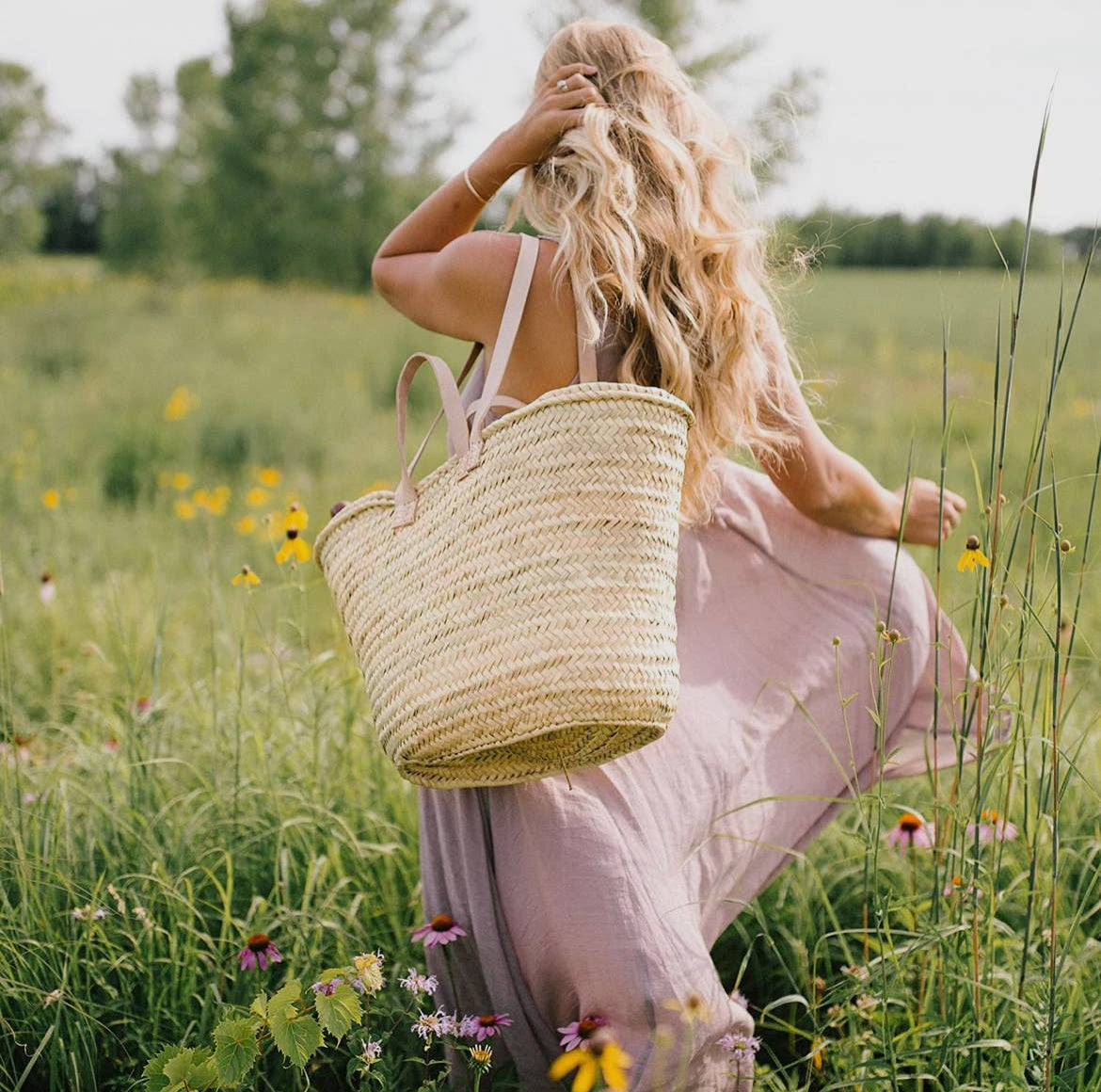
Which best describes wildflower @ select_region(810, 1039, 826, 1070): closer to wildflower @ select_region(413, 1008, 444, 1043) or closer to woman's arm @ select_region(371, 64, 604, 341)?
wildflower @ select_region(413, 1008, 444, 1043)

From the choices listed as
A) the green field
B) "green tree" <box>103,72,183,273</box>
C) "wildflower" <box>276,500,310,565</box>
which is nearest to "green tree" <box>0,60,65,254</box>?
"green tree" <box>103,72,183,273</box>

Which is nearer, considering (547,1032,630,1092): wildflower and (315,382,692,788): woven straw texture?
(547,1032,630,1092): wildflower

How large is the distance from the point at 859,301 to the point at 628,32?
1687 cm

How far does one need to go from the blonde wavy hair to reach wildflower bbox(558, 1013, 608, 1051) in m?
0.75

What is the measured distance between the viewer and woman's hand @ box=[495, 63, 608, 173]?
161 cm

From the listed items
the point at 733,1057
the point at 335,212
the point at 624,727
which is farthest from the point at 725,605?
the point at 335,212

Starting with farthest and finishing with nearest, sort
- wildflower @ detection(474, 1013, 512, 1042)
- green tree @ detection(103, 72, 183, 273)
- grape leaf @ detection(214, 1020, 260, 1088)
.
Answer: green tree @ detection(103, 72, 183, 273)
wildflower @ detection(474, 1013, 512, 1042)
grape leaf @ detection(214, 1020, 260, 1088)

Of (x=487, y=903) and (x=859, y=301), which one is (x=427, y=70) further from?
(x=487, y=903)

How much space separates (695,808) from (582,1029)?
0.41 m

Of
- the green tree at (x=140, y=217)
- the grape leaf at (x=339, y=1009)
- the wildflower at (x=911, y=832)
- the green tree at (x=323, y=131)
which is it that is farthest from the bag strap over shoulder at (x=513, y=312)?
the green tree at (x=140, y=217)

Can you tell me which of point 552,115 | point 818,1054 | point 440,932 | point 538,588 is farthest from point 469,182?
point 818,1054

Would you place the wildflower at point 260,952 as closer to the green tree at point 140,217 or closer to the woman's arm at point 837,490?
the woman's arm at point 837,490

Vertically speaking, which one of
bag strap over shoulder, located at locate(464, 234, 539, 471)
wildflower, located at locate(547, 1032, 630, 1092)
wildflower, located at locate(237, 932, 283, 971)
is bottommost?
wildflower, located at locate(237, 932, 283, 971)

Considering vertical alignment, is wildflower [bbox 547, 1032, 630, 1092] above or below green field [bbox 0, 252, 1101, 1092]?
above
